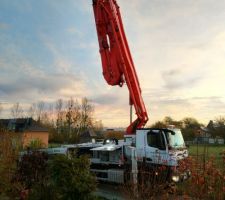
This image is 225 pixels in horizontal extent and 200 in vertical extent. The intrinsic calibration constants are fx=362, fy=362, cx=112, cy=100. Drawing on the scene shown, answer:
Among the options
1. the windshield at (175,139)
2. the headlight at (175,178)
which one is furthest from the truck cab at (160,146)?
the headlight at (175,178)

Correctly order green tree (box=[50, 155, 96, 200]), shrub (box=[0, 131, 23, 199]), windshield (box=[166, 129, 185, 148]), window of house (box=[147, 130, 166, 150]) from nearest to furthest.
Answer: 1. green tree (box=[50, 155, 96, 200])
2. shrub (box=[0, 131, 23, 199])
3. window of house (box=[147, 130, 166, 150])
4. windshield (box=[166, 129, 185, 148])

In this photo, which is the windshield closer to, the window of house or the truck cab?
the truck cab

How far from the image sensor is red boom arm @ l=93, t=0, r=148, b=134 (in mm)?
15570

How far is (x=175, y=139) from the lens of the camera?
1445 centimetres

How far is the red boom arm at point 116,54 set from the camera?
1557 cm

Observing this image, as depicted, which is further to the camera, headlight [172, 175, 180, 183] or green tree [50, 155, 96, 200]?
headlight [172, 175, 180, 183]

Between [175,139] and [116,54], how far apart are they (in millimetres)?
4529

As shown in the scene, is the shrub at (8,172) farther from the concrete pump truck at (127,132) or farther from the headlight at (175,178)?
the headlight at (175,178)

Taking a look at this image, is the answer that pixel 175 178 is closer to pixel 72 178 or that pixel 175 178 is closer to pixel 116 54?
pixel 72 178

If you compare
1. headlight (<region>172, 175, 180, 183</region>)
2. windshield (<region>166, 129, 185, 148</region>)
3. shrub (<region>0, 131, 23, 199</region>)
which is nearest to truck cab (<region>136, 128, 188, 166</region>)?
windshield (<region>166, 129, 185, 148</region>)

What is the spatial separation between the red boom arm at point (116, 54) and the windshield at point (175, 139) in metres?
1.56

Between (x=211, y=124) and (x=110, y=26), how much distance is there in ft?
175

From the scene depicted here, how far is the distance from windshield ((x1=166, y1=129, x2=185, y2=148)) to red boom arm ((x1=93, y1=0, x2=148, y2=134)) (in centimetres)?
156

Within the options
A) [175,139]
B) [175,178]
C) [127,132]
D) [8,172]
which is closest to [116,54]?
[127,132]
